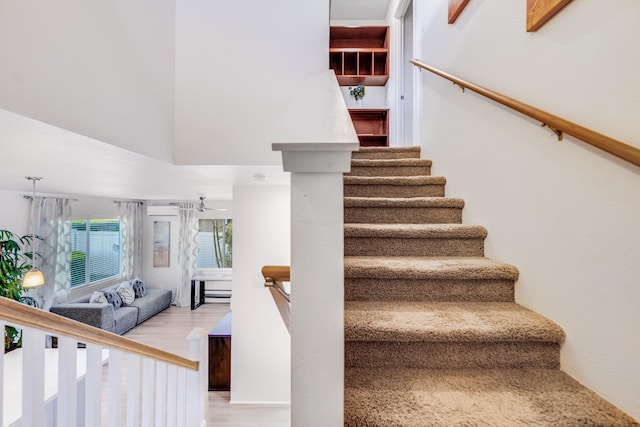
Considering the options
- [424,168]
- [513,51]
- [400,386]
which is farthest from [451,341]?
[424,168]

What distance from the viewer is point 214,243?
312 inches

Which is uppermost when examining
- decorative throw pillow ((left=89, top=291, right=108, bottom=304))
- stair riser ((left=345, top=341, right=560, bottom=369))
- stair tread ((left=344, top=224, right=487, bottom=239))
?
stair tread ((left=344, top=224, right=487, bottom=239))

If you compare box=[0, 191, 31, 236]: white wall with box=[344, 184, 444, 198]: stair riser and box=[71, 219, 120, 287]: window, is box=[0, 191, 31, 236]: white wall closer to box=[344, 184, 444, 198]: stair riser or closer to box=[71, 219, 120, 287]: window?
box=[71, 219, 120, 287]: window

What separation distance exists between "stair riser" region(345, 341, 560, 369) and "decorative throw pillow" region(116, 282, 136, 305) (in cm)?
623

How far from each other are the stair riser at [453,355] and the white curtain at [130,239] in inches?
280

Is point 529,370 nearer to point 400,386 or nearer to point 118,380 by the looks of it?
point 400,386

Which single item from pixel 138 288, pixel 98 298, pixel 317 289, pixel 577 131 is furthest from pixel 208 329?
pixel 577 131

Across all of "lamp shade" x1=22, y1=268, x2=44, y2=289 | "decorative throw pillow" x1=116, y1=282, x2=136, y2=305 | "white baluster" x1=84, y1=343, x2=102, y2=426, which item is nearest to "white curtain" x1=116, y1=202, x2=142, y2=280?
"decorative throw pillow" x1=116, y1=282, x2=136, y2=305

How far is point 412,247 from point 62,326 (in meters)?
1.57

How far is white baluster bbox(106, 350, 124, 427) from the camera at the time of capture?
4.45 ft

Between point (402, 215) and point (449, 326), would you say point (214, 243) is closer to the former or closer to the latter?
point (402, 215)

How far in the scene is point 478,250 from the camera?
5.76ft

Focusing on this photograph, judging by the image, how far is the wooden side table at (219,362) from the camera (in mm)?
3676

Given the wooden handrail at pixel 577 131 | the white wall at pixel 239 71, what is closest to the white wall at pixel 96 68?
the white wall at pixel 239 71
